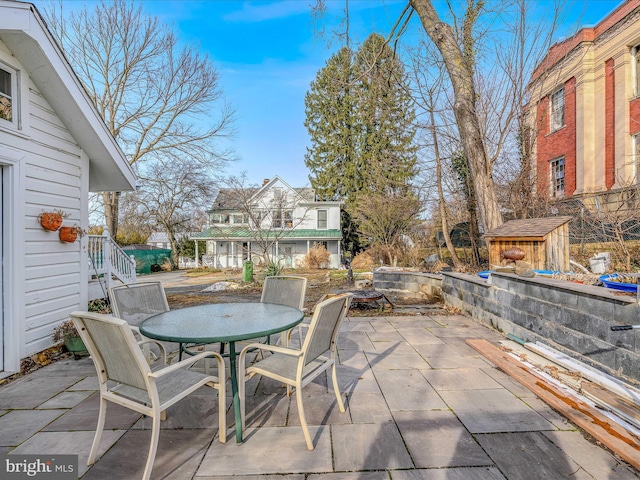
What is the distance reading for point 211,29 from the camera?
9.77 metres

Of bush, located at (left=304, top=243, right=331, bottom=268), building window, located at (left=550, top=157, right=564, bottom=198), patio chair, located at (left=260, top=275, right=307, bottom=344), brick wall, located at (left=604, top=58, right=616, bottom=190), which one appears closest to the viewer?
patio chair, located at (left=260, top=275, right=307, bottom=344)

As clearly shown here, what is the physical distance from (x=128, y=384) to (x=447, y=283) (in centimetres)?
601

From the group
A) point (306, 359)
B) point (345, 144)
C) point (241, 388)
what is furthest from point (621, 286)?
point (345, 144)

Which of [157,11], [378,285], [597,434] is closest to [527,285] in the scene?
[597,434]

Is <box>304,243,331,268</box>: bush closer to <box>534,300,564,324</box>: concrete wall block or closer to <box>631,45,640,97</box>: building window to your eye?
<box>631,45,640,97</box>: building window

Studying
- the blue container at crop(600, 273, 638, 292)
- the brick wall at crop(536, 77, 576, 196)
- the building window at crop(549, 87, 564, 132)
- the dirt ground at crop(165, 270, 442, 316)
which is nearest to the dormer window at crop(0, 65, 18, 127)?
the dirt ground at crop(165, 270, 442, 316)

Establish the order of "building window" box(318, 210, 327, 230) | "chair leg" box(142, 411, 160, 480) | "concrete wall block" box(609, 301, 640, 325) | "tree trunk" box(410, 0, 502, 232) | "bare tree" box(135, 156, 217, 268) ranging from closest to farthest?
"chair leg" box(142, 411, 160, 480)
"concrete wall block" box(609, 301, 640, 325)
"tree trunk" box(410, 0, 502, 232)
"bare tree" box(135, 156, 217, 268)
"building window" box(318, 210, 327, 230)

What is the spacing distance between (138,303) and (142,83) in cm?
1355

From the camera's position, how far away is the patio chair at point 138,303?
10.4 ft

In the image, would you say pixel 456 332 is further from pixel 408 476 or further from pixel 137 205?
pixel 137 205

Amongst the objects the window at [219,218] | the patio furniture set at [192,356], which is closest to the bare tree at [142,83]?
the window at [219,218]

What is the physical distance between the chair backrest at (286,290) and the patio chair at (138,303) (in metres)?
1.18

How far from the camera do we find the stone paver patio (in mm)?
1923

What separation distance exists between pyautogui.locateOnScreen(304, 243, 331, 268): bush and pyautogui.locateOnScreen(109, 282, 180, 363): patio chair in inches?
617
